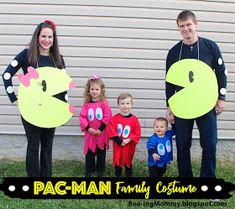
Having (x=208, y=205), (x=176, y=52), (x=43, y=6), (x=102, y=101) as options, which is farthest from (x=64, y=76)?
(x=208, y=205)

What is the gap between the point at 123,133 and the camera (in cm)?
543

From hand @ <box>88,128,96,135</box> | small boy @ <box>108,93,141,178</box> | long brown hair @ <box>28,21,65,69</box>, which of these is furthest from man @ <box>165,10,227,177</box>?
long brown hair @ <box>28,21,65,69</box>

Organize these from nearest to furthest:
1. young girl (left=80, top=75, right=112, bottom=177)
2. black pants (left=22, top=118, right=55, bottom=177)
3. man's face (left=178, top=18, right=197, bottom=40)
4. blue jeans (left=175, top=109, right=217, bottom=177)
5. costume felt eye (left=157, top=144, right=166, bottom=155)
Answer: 1. man's face (left=178, top=18, right=197, bottom=40)
2. blue jeans (left=175, top=109, right=217, bottom=177)
3. black pants (left=22, top=118, right=55, bottom=177)
4. costume felt eye (left=157, top=144, right=166, bottom=155)
5. young girl (left=80, top=75, right=112, bottom=177)

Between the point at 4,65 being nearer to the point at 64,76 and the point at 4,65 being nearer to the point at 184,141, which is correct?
the point at 64,76

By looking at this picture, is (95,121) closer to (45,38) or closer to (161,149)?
(161,149)

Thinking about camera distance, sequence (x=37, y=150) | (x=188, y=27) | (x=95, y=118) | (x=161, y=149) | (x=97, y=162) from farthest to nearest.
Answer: (x=97, y=162) < (x=95, y=118) < (x=161, y=149) < (x=37, y=150) < (x=188, y=27)

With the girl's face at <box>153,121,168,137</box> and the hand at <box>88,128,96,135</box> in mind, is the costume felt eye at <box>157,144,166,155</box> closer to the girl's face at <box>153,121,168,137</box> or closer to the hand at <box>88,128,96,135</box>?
the girl's face at <box>153,121,168,137</box>

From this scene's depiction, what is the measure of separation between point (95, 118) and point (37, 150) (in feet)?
2.92

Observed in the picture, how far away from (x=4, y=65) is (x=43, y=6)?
930 mm

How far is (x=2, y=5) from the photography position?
6020 mm

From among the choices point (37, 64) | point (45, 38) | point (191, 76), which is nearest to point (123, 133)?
point (191, 76)

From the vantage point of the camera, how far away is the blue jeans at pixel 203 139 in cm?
470

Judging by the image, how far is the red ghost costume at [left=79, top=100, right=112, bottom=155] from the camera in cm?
546

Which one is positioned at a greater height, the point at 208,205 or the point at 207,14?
the point at 207,14
